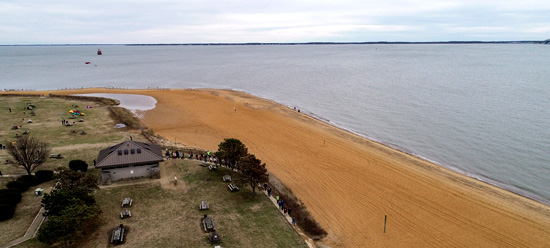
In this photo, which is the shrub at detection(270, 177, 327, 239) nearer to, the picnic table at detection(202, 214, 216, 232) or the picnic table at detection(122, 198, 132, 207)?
the picnic table at detection(202, 214, 216, 232)

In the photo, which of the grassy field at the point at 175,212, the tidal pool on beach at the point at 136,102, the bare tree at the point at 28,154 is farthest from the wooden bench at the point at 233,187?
the tidal pool on beach at the point at 136,102

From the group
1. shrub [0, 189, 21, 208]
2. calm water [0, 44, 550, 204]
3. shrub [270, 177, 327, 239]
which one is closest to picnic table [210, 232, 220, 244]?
shrub [270, 177, 327, 239]

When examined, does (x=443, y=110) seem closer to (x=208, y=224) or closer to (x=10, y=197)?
(x=208, y=224)

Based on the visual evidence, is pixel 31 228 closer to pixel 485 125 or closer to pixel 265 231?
pixel 265 231

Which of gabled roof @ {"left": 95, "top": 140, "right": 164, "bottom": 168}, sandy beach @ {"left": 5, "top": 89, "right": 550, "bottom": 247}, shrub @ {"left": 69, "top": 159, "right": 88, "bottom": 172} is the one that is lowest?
sandy beach @ {"left": 5, "top": 89, "right": 550, "bottom": 247}

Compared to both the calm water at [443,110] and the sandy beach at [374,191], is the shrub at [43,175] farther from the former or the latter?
the calm water at [443,110]

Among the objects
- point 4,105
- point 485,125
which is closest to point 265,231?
point 485,125
